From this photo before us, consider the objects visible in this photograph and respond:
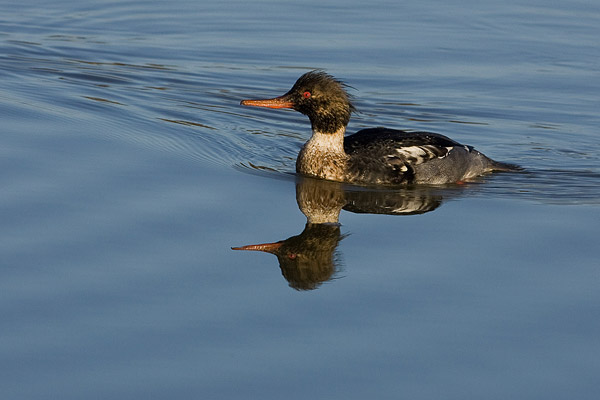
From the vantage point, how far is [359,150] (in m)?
11.4

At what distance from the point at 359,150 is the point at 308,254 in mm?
3134

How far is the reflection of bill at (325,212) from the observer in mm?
8055

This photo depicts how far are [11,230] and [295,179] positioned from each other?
375cm

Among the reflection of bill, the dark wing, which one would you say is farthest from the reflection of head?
the dark wing

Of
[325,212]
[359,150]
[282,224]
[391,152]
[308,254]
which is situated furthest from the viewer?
[359,150]

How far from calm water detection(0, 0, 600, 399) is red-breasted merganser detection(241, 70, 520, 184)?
37cm

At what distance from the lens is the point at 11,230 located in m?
8.40

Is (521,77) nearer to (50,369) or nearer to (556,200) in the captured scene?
(556,200)

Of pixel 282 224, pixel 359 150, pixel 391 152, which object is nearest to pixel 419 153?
pixel 391 152

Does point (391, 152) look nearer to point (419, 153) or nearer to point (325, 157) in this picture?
point (419, 153)

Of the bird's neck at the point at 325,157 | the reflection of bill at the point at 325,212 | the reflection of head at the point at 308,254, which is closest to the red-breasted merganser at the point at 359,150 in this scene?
the bird's neck at the point at 325,157

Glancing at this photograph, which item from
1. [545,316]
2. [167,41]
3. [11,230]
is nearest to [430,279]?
[545,316]

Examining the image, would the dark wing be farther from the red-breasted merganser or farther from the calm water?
the calm water

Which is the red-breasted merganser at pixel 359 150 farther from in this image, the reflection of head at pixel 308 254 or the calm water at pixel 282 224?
the reflection of head at pixel 308 254
